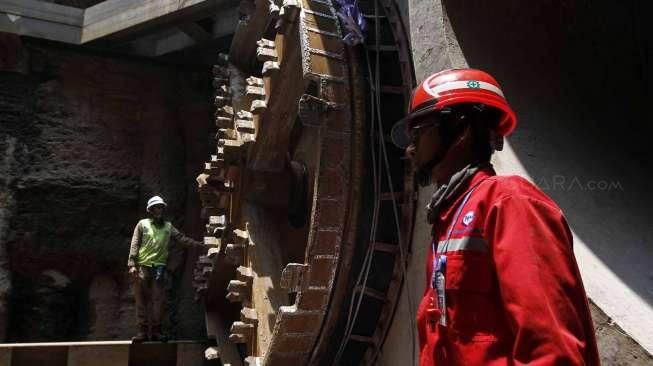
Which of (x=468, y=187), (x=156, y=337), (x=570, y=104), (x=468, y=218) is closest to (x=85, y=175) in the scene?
(x=156, y=337)

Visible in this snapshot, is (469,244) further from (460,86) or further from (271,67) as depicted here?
(271,67)

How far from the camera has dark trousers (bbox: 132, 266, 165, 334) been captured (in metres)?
6.65

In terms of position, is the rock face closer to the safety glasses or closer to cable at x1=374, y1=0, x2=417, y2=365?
cable at x1=374, y1=0, x2=417, y2=365

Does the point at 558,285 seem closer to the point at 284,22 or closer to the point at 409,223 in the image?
the point at 409,223

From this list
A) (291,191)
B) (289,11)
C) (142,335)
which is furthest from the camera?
(142,335)

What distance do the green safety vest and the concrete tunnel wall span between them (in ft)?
14.1

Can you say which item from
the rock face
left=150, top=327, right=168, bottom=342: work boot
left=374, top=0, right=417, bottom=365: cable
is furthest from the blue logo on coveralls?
the rock face

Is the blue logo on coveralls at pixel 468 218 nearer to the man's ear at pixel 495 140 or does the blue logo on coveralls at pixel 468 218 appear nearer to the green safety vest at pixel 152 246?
the man's ear at pixel 495 140

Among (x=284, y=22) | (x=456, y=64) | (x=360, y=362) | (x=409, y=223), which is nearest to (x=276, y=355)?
(x=360, y=362)

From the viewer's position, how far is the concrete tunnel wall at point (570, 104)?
2.44m

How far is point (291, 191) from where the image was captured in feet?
15.1

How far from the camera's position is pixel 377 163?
10.4 feet

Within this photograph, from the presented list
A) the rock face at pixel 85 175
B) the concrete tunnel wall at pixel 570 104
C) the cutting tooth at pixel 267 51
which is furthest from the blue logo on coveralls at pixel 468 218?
the rock face at pixel 85 175

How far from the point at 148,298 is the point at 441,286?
607 centimetres
